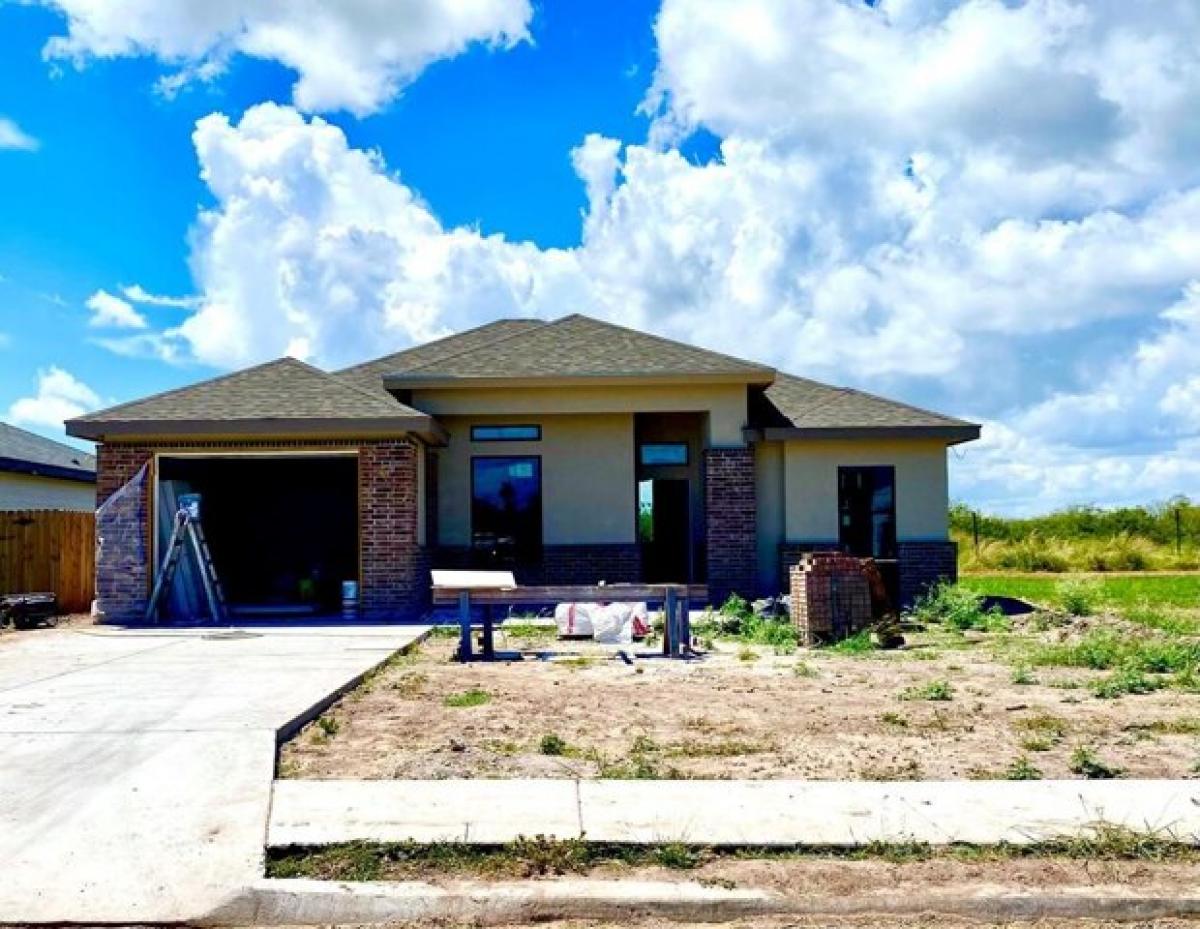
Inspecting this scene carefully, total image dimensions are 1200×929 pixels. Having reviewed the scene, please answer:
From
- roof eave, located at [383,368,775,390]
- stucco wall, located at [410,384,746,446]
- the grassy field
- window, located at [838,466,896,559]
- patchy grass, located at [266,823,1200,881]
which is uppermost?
roof eave, located at [383,368,775,390]

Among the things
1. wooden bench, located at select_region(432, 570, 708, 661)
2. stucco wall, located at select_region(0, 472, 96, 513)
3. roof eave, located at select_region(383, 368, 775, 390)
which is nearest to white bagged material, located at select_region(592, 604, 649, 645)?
wooden bench, located at select_region(432, 570, 708, 661)

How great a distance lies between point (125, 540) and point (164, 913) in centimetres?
1395

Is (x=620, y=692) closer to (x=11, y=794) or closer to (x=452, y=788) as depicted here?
(x=452, y=788)

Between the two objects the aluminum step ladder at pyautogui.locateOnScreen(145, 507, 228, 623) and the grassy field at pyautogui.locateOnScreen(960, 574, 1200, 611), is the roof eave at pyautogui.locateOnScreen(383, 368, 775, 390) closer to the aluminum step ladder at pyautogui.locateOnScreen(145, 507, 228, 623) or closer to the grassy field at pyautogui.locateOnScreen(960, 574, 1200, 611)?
the aluminum step ladder at pyautogui.locateOnScreen(145, 507, 228, 623)

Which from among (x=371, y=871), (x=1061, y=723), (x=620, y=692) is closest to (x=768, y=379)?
(x=620, y=692)

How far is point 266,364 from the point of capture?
19.5 meters

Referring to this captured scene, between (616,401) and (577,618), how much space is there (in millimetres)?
5794

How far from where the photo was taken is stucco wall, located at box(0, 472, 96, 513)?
24234 millimetres

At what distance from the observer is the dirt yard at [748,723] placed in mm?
6992

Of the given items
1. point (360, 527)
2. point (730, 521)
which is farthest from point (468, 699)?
point (730, 521)

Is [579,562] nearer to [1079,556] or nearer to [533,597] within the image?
[533,597]

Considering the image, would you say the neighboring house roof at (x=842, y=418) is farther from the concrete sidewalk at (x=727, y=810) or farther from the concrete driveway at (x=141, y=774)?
the concrete sidewalk at (x=727, y=810)

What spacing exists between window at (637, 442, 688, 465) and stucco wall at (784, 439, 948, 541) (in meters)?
2.45

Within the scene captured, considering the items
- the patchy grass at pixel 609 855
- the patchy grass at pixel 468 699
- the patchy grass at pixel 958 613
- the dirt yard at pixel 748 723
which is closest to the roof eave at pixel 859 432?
the patchy grass at pixel 958 613
